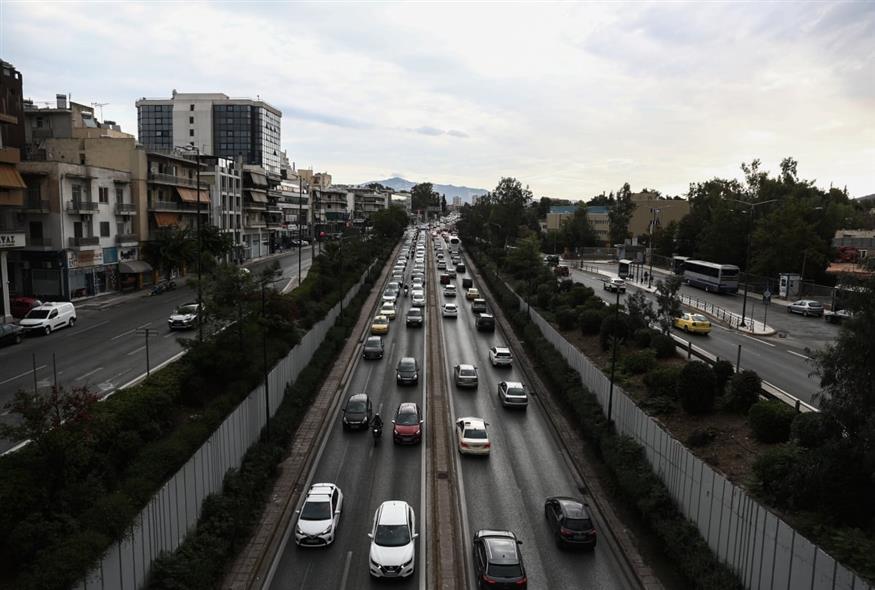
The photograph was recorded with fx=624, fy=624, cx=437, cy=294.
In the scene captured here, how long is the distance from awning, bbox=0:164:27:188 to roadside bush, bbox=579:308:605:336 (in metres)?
42.9

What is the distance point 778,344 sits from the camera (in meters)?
42.8

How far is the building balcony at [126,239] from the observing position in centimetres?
6147

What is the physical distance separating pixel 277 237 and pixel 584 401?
105 metres

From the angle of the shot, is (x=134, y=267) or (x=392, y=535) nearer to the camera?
(x=392, y=535)

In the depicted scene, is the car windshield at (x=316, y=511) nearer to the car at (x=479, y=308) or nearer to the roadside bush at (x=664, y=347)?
the roadside bush at (x=664, y=347)

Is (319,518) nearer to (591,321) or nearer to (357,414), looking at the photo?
(357,414)

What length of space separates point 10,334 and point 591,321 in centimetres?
3592

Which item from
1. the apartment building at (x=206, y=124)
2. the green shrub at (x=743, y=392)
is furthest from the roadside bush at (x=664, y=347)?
the apartment building at (x=206, y=124)

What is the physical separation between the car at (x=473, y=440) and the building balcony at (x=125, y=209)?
4824cm

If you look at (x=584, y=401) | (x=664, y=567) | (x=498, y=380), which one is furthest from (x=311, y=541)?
(x=498, y=380)

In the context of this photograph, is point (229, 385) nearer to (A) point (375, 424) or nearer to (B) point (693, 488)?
(A) point (375, 424)

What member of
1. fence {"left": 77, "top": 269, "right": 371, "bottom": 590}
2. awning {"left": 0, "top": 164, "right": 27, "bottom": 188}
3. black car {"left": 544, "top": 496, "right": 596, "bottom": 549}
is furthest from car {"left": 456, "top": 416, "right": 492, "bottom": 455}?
awning {"left": 0, "top": 164, "right": 27, "bottom": 188}

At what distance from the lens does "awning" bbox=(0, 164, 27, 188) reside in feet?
152

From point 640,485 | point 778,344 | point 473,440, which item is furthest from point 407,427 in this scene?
point 778,344
